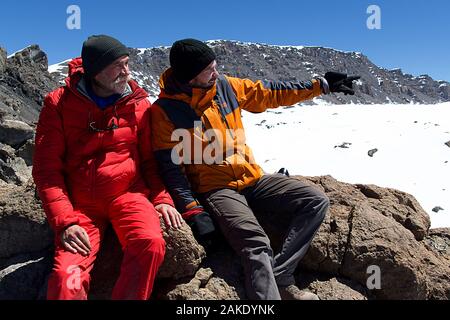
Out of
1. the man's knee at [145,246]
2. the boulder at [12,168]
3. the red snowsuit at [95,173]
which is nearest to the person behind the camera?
the man's knee at [145,246]

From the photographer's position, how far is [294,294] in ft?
15.2

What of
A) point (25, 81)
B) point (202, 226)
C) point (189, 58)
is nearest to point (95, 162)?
point (202, 226)

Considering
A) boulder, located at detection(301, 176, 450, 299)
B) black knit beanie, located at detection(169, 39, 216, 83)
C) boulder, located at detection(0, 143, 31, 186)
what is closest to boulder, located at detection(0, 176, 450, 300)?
boulder, located at detection(301, 176, 450, 299)

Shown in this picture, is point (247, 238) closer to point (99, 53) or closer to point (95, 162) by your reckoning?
point (95, 162)

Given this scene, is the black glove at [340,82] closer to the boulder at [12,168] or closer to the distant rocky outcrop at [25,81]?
the boulder at [12,168]

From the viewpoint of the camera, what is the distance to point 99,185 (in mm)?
4535

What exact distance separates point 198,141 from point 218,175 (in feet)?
1.47

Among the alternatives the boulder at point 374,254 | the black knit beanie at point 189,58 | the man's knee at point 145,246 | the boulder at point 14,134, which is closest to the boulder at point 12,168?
the boulder at point 14,134

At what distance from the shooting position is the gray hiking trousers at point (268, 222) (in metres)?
4.44

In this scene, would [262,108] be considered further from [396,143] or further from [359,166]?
[396,143]

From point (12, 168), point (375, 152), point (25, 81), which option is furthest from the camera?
point (25, 81)

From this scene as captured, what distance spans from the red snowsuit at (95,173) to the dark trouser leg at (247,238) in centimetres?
56
